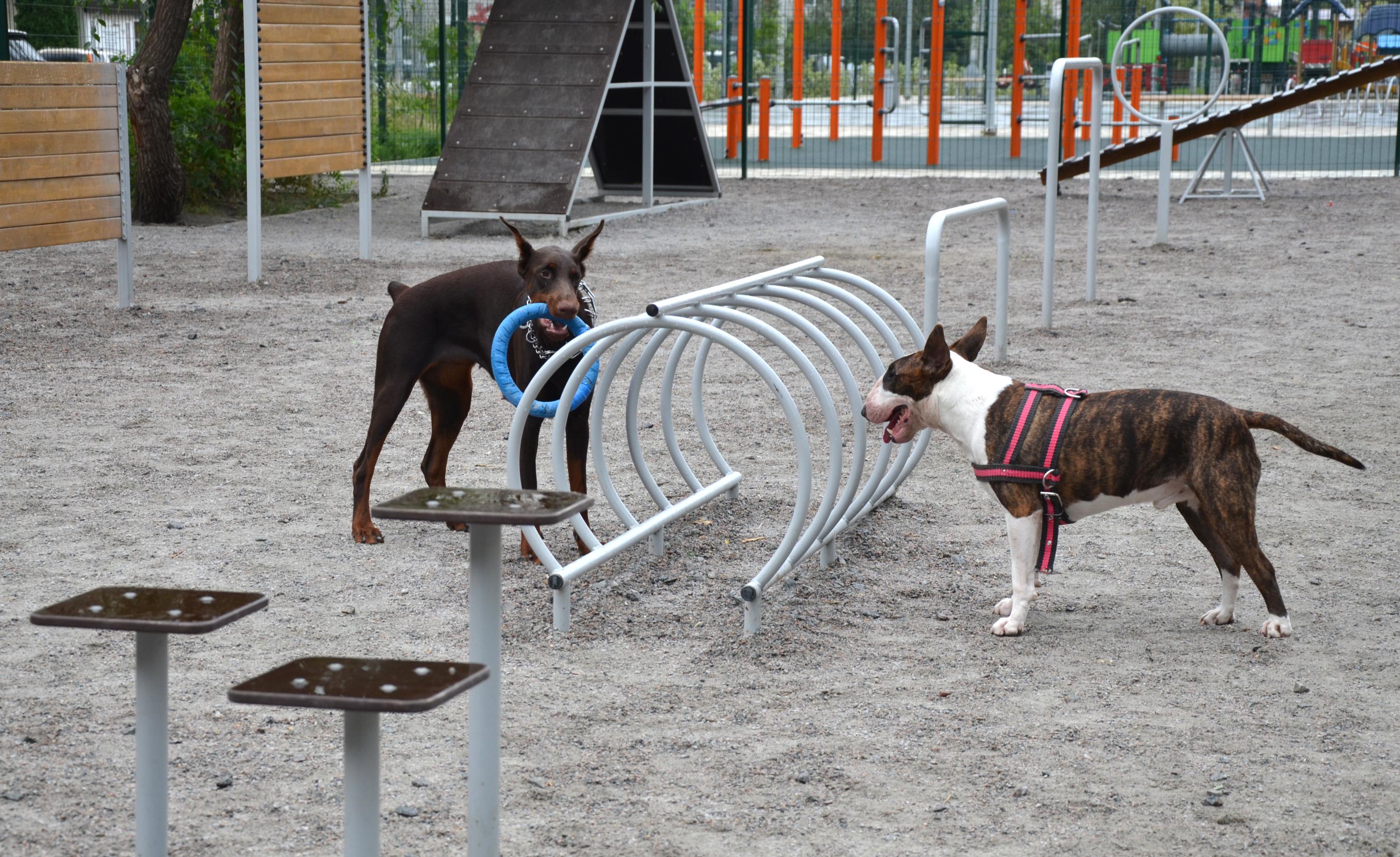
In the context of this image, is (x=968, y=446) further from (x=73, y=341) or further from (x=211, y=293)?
(x=211, y=293)

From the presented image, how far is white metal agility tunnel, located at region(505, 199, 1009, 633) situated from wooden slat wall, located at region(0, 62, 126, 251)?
5.65 meters

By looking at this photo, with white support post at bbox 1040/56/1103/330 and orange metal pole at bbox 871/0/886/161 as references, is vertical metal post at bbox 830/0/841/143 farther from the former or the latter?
white support post at bbox 1040/56/1103/330

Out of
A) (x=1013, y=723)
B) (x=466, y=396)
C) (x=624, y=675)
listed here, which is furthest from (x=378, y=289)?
(x=1013, y=723)

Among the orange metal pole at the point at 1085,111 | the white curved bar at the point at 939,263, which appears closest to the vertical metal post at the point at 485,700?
the white curved bar at the point at 939,263

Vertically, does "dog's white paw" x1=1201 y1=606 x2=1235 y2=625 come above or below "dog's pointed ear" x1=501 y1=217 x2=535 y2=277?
below

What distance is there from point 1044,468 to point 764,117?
17.7 metres

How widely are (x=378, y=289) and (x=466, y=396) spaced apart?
560 centimetres

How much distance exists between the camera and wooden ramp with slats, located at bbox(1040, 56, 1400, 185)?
1477 cm

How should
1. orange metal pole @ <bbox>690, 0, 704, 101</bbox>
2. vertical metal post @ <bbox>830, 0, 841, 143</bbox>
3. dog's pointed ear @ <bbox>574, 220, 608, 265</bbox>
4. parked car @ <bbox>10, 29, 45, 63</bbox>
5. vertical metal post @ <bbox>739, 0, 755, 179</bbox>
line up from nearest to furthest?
dog's pointed ear @ <bbox>574, 220, 608, 265</bbox> → parked car @ <bbox>10, 29, 45, 63</bbox> → vertical metal post @ <bbox>739, 0, 755, 179</bbox> → vertical metal post @ <bbox>830, 0, 841, 143</bbox> → orange metal pole @ <bbox>690, 0, 704, 101</bbox>

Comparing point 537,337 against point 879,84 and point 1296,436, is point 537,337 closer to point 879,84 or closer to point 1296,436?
point 1296,436

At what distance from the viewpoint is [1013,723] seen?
12.1ft

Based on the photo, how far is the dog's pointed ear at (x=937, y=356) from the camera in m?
4.28

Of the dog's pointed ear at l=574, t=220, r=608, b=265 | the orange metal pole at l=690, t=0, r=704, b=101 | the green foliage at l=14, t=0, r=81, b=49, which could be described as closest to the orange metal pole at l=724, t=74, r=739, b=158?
the orange metal pole at l=690, t=0, r=704, b=101

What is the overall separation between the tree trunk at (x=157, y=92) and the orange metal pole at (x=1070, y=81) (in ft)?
37.6
